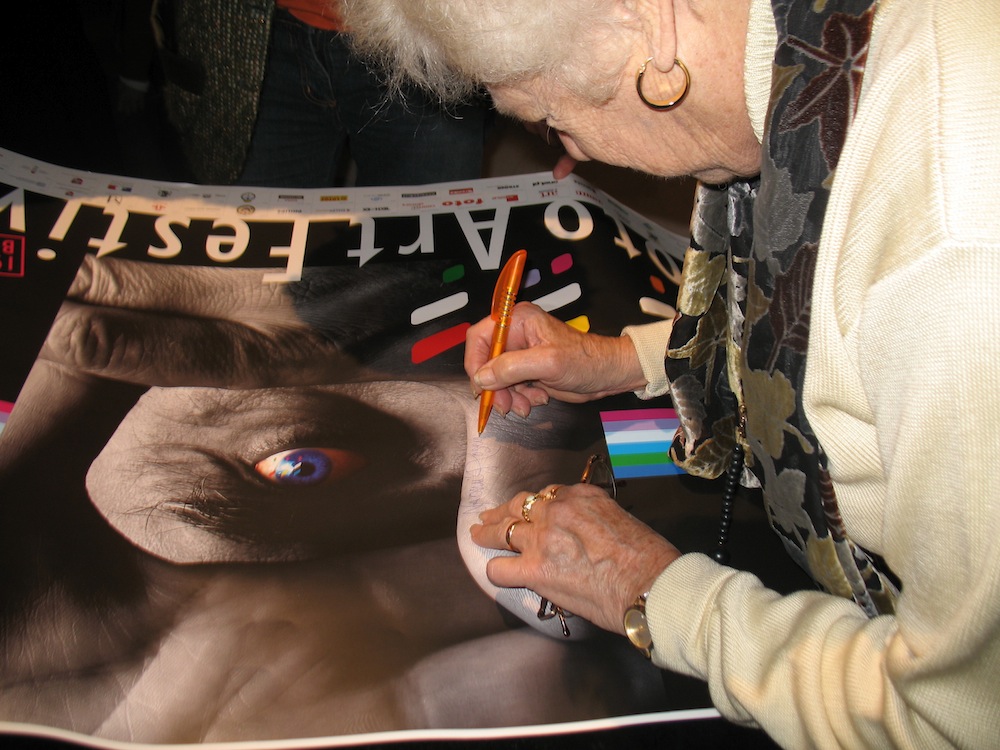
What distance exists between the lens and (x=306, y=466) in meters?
0.81

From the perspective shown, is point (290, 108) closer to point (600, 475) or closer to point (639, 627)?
point (600, 475)

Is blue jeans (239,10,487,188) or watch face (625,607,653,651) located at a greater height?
blue jeans (239,10,487,188)

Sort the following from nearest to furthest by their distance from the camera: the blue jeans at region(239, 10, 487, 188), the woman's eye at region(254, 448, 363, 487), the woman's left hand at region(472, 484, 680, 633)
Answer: the woman's left hand at region(472, 484, 680, 633), the woman's eye at region(254, 448, 363, 487), the blue jeans at region(239, 10, 487, 188)

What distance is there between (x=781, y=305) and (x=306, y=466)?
0.49m

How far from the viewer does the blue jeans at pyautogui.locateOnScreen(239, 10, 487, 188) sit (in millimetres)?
1122

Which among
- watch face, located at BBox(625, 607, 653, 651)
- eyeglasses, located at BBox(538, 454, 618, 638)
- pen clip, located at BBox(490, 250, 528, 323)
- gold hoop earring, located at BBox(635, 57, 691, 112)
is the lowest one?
watch face, located at BBox(625, 607, 653, 651)

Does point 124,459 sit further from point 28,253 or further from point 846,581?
point 846,581

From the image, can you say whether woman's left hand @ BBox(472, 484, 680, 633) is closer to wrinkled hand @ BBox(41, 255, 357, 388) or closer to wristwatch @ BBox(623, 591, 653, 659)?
wristwatch @ BBox(623, 591, 653, 659)

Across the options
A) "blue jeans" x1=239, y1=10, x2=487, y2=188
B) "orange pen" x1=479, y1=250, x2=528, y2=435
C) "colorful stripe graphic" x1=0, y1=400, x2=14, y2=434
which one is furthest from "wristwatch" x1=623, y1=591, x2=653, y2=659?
"blue jeans" x1=239, y1=10, x2=487, y2=188

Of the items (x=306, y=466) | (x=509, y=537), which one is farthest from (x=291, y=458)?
(x=509, y=537)

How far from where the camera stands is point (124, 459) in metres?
0.80

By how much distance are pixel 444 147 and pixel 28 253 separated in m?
0.60

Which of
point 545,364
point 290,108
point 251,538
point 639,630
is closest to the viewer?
point 639,630

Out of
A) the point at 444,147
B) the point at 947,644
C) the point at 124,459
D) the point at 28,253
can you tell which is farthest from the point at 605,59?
the point at 28,253
